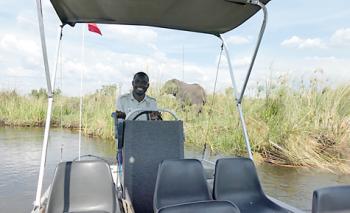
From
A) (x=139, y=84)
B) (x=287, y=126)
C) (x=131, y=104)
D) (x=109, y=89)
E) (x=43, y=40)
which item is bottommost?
(x=287, y=126)

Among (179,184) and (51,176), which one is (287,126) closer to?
(179,184)

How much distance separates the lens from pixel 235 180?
314 centimetres

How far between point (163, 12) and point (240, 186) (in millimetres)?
1915

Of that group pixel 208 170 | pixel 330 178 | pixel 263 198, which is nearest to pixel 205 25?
pixel 208 170

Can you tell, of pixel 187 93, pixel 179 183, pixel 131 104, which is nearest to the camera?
pixel 179 183

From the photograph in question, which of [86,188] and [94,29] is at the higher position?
[94,29]

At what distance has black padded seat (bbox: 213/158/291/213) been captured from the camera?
3.07m

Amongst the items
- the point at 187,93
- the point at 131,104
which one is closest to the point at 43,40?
the point at 131,104

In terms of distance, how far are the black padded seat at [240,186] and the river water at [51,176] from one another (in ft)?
5.43

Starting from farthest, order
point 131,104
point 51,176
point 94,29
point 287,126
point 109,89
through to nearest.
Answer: point 109,89, point 287,126, point 51,176, point 94,29, point 131,104

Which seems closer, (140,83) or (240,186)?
(240,186)

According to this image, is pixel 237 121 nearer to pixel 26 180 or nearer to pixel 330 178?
pixel 330 178

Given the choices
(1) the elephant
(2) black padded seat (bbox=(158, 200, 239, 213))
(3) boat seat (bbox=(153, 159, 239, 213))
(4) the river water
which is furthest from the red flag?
(1) the elephant

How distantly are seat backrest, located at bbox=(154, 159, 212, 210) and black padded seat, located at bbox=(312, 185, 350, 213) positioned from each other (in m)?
1.05
